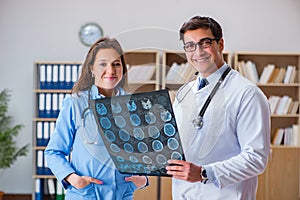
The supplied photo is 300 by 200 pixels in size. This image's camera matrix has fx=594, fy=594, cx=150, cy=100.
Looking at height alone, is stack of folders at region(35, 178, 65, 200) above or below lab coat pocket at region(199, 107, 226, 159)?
below

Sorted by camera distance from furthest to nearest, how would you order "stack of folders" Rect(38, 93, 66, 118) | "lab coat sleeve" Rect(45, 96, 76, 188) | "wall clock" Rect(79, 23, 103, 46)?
"wall clock" Rect(79, 23, 103, 46), "stack of folders" Rect(38, 93, 66, 118), "lab coat sleeve" Rect(45, 96, 76, 188)

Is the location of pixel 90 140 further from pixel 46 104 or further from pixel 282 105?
pixel 282 105

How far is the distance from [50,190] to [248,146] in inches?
177

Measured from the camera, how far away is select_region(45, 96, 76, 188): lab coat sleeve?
2.08 m

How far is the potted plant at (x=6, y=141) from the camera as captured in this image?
590 centimetres

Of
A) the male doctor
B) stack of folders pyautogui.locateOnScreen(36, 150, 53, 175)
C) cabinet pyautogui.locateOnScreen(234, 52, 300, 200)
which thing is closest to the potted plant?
stack of folders pyautogui.locateOnScreen(36, 150, 53, 175)

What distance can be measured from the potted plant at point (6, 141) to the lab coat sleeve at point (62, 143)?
152 inches

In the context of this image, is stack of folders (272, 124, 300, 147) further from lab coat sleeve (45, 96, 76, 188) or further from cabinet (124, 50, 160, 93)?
cabinet (124, 50, 160, 93)

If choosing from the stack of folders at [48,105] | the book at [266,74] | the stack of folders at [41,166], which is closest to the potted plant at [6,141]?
the stack of folders at [41,166]

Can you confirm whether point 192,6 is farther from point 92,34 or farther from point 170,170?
point 170,170

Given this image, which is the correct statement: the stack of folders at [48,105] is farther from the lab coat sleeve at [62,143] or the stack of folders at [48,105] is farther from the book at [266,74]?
the lab coat sleeve at [62,143]

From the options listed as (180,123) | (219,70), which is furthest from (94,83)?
(219,70)

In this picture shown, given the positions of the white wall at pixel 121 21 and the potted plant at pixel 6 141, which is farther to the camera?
the white wall at pixel 121 21

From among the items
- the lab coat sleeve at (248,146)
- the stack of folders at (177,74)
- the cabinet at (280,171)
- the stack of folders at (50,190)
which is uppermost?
the stack of folders at (177,74)
